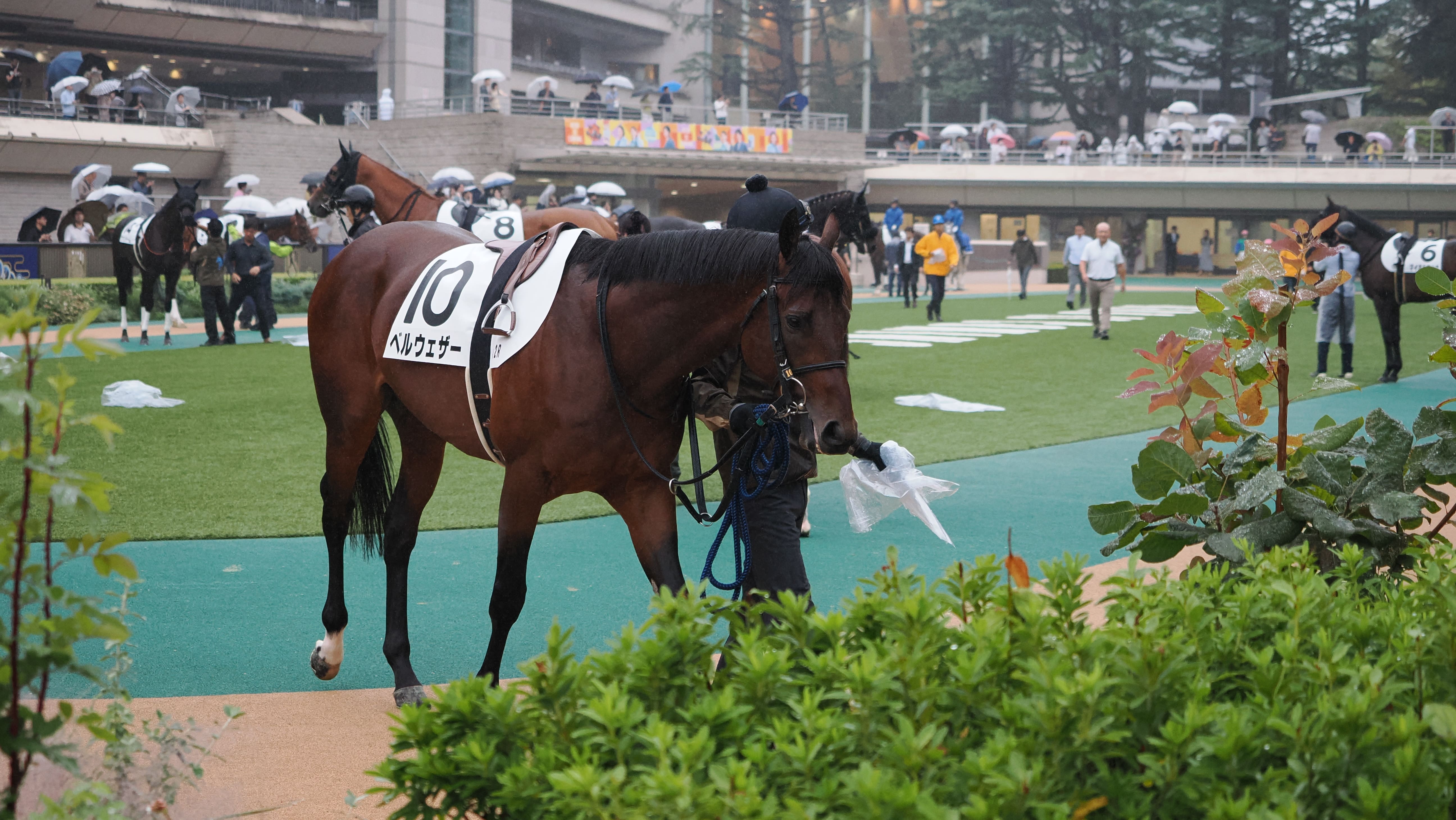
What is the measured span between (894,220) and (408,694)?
2360 cm

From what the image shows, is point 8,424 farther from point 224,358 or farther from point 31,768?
point 31,768

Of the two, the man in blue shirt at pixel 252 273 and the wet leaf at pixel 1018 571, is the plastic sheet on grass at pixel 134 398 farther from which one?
the wet leaf at pixel 1018 571

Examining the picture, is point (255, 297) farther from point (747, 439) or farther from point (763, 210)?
point (747, 439)

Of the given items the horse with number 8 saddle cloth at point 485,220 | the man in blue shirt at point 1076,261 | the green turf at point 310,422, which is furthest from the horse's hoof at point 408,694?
the man in blue shirt at point 1076,261

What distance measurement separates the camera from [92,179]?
76.6 feet

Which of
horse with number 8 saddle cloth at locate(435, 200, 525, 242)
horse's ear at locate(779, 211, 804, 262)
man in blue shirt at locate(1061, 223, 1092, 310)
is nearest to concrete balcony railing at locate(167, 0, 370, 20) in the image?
man in blue shirt at locate(1061, 223, 1092, 310)

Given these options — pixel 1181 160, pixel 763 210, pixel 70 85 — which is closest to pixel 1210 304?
pixel 763 210

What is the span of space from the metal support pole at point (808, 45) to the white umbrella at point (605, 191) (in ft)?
117

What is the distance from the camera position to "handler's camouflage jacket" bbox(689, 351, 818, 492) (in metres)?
3.57

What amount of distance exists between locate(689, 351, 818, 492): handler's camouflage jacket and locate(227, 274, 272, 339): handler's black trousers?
13.9m

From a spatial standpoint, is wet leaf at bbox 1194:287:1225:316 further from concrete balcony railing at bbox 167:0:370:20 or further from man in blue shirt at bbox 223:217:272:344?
concrete balcony railing at bbox 167:0:370:20

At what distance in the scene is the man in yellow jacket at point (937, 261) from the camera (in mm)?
20516

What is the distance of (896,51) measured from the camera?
2557 inches

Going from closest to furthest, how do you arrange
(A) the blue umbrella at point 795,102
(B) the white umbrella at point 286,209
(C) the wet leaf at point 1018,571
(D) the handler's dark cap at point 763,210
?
(C) the wet leaf at point 1018,571, (D) the handler's dark cap at point 763,210, (B) the white umbrella at point 286,209, (A) the blue umbrella at point 795,102
